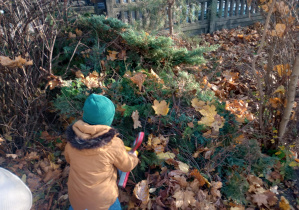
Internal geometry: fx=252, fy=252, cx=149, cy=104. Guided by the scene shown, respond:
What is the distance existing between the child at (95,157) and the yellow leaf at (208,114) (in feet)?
2.78

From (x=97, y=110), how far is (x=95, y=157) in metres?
0.34

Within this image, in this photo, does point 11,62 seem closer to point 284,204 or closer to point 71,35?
point 71,35

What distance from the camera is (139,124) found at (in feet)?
8.11

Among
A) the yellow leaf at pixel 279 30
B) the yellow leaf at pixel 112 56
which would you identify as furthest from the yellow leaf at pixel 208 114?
the yellow leaf at pixel 112 56

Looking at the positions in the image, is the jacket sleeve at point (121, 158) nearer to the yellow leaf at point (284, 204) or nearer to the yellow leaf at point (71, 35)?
the yellow leaf at point (284, 204)

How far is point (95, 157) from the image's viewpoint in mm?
1700

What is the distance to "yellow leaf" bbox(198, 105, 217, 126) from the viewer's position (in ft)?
7.95

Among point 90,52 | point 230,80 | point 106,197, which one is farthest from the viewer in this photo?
point 230,80

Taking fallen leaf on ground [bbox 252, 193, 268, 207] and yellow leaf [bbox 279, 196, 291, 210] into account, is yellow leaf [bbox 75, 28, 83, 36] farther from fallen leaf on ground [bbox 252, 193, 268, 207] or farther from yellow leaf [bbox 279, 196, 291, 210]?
yellow leaf [bbox 279, 196, 291, 210]

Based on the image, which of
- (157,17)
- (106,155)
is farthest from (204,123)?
(157,17)

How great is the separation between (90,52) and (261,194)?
252 cm

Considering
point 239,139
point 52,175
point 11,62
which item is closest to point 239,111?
point 239,139

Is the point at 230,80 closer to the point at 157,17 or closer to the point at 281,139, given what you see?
the point at 281,139

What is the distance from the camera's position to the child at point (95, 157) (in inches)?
63.8
